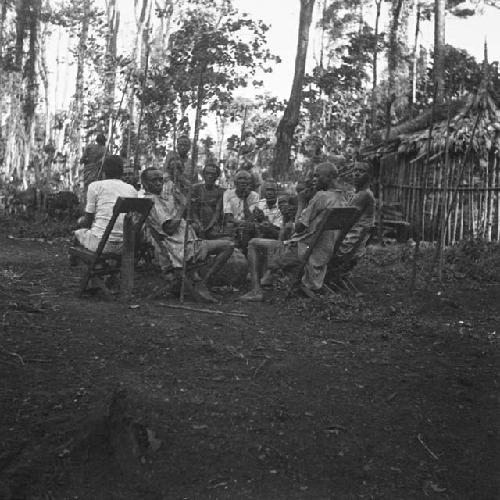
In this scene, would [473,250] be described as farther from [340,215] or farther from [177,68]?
[177,68]

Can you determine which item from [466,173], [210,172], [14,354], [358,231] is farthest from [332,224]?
[466,173]

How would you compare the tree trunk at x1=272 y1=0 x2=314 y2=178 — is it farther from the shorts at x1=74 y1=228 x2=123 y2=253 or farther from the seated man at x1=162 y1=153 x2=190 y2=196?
the shorts at x1=74 y1=228 x2=123 y2=253

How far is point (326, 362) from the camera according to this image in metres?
4.51

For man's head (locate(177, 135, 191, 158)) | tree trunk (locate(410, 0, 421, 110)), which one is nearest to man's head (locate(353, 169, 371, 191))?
man's head (locate(177, 135, 191, 158))

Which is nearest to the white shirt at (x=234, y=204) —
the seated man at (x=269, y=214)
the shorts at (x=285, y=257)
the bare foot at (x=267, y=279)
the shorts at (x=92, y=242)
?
the seated man at (x=269, y=214)

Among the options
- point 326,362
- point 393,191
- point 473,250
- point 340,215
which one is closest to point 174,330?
point 326,362

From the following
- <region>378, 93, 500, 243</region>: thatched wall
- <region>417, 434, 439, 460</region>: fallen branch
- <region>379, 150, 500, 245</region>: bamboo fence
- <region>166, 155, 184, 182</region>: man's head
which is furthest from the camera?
<region>379, 150, 500, 245</region>: bamboo fence

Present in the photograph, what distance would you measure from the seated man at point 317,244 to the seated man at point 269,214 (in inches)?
40.6

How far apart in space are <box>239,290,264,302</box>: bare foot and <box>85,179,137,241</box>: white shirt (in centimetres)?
130

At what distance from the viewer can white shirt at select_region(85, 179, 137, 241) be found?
615 centimetres

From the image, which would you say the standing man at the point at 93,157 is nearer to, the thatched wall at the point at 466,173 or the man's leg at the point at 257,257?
the man's leg at the point at 257,257

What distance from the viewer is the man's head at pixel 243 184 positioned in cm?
801

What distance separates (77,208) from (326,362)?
9.77m

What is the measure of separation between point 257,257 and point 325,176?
3.53 feet
